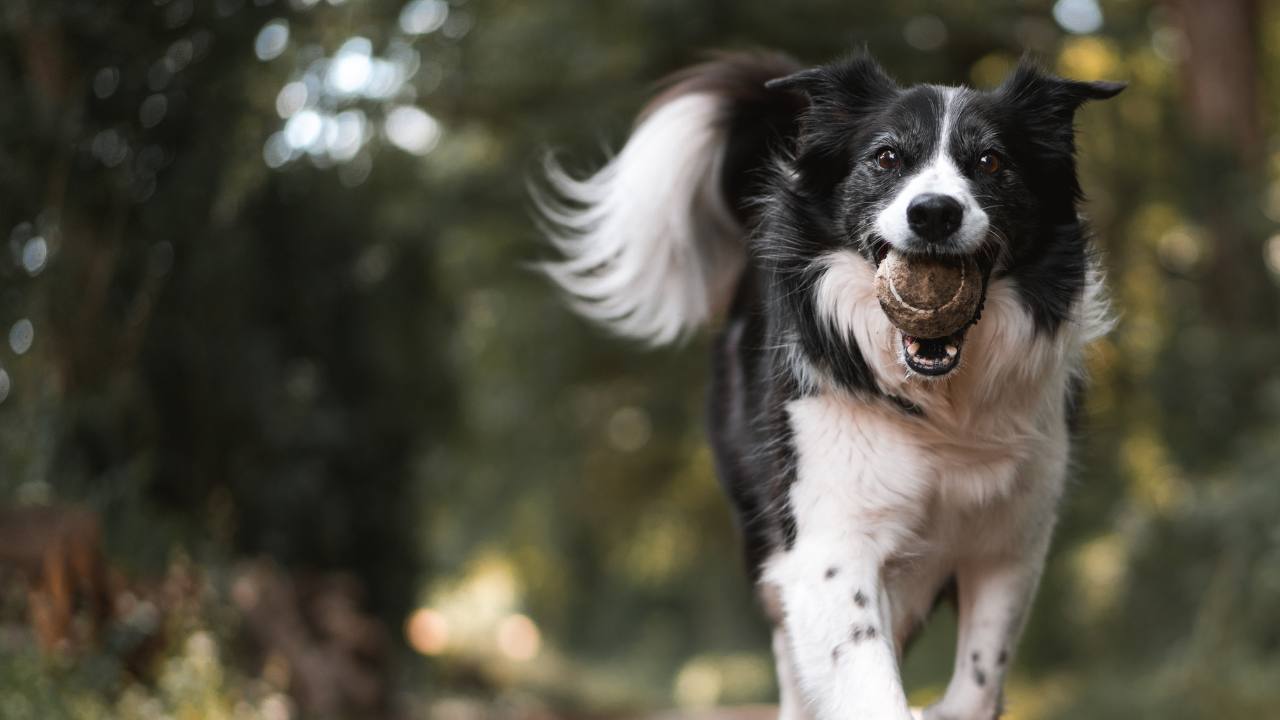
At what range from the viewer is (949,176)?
8.83 feet

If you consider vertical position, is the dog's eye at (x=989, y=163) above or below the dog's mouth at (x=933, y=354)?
above

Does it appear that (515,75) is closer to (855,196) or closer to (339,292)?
(339,292)

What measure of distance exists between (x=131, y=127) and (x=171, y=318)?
3.01 feet

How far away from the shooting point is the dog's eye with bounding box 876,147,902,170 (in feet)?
9.25

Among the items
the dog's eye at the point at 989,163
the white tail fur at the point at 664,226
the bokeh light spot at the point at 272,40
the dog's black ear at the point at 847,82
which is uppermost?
the bokeh light spot at the point at 272,40

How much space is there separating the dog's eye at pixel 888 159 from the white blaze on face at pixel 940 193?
0.22ft

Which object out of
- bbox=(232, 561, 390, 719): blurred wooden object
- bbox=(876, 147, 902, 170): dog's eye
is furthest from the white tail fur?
bbox=(232, 561, 390, 719): blurred wooden object

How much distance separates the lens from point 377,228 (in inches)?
316

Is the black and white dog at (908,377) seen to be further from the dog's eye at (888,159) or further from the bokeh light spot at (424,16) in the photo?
the bokeh light spot at (424,16)

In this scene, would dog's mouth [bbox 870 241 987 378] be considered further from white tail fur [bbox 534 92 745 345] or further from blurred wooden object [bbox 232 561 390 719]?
blurred wooden object [bbox 232 561 390 719]

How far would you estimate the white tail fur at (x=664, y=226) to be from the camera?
4004mm

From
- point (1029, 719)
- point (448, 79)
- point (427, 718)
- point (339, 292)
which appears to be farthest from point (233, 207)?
point (1029, 719)

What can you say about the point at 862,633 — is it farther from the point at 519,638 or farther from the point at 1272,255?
the point at 519,638


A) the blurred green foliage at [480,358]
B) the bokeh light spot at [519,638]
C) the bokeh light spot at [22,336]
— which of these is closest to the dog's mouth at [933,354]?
the blurred green foliage at [480,358]
